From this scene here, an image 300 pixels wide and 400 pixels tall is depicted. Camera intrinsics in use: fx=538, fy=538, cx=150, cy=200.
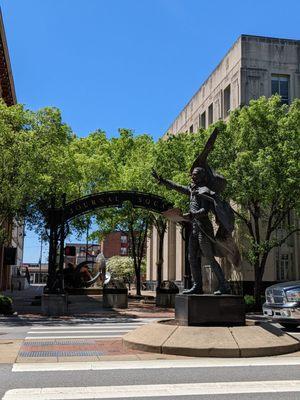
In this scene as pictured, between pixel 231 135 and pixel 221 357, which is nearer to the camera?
pixel 221 357

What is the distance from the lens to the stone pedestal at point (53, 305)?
71.9ft

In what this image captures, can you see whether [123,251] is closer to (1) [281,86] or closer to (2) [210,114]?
(2) [210,114]

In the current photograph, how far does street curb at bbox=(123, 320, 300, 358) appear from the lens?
10016mm

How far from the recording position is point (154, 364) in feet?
29.9

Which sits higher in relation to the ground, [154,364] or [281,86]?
[281,86]

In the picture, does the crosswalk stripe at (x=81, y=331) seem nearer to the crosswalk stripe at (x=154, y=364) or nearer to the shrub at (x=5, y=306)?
the crosswalk stripe at (x=154, y=364)

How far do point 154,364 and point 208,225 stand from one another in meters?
4.31

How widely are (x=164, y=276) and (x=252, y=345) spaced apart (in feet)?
135

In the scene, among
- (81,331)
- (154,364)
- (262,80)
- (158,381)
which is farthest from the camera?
(262,80)

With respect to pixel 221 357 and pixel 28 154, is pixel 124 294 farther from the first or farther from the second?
pixel 221 357

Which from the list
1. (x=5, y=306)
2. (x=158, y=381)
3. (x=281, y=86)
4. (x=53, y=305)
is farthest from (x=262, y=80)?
(x=158, y=381)

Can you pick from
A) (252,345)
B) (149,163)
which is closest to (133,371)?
(252,345)

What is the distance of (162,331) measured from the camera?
1105 centimetres

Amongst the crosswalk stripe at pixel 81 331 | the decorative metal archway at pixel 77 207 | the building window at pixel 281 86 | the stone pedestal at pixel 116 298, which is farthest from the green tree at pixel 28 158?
the building window at pixel 281 86
